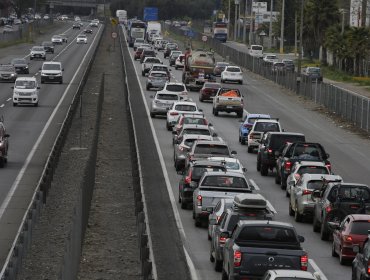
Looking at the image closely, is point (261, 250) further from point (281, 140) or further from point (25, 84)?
point (25, 84)

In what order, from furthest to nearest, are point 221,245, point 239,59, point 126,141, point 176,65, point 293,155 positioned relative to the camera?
point 239,59 → point 176,65 → point 126,141 → point 293,155 → point 221,245

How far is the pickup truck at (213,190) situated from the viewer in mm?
31484

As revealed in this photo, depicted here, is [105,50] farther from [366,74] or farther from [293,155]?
[293,155]

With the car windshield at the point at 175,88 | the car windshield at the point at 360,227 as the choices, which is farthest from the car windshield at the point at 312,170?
the car windshield at the point at 175,88

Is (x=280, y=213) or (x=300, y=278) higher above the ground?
(x=300, y=278)

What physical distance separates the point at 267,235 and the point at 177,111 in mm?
36194

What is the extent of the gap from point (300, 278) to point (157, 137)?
3748 centimetres

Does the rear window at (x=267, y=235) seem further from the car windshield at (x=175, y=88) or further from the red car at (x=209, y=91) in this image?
the red car at (x=209, y=91)

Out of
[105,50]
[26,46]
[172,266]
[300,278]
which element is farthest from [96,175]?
[26,46]

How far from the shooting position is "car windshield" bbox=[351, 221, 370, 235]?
84.8 ft

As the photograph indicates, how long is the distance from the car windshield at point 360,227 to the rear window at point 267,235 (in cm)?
349

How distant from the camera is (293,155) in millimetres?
40969

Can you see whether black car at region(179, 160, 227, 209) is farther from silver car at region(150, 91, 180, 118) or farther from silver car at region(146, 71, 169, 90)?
Answer: silver car at region(146, 71, 169, 90)

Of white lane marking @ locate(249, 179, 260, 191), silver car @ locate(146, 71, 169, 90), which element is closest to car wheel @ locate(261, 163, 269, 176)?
white lane marking @ locate(249, 179, 260, 191)
